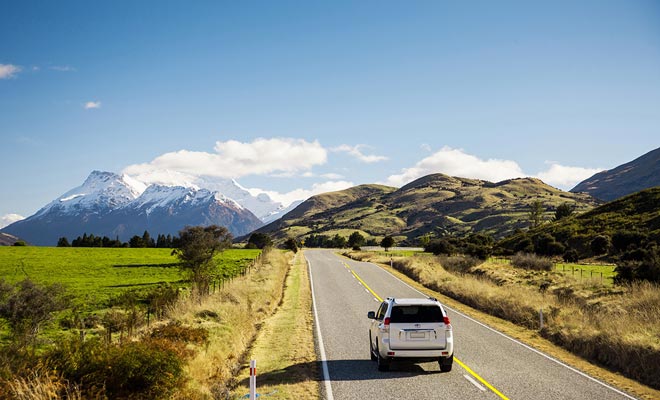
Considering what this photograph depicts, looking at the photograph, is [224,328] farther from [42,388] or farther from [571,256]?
[571,256]

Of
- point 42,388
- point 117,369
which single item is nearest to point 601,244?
point 117,369

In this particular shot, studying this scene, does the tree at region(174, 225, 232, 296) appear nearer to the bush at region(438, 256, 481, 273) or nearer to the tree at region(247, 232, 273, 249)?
the bush at region(438, 256, 481, 273)

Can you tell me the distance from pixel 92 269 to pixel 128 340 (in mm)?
55615

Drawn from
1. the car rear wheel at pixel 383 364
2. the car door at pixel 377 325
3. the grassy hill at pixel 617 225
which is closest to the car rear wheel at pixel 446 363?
the car rear wheel at pixel 383 364

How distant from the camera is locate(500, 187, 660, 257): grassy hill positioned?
57.7 meters

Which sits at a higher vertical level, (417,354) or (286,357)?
(417,354)

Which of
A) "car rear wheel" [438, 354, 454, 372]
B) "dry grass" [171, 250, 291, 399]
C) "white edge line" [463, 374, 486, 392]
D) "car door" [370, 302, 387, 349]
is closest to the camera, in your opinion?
"white edge line" [463, 374, 486, 392]

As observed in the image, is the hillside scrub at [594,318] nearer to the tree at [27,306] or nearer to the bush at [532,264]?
the bush at [532,264]

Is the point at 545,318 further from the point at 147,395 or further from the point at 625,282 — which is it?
the point at 147,395

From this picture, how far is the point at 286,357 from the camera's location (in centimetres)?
1544

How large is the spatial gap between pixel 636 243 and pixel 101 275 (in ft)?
195

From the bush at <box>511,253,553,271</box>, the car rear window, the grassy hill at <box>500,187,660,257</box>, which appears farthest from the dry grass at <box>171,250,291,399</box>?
the grassy hill at <box>500,187,660,257</box>

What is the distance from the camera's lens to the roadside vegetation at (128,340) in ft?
30.2

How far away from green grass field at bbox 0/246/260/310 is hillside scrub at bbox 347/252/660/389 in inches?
1044
